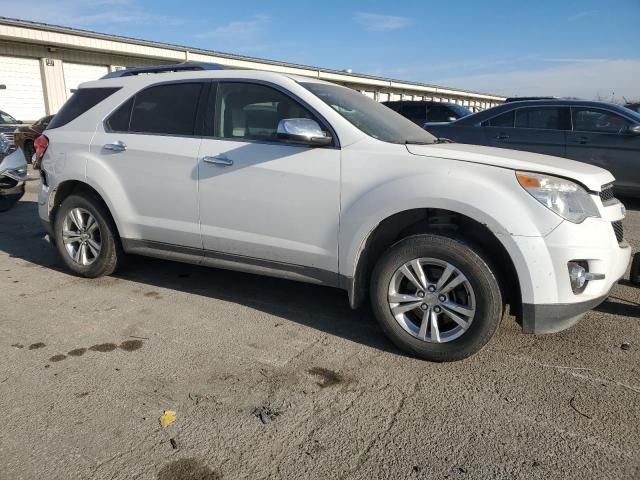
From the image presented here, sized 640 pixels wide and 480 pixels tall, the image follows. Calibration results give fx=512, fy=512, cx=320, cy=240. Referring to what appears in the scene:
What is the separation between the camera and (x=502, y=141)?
8.12m

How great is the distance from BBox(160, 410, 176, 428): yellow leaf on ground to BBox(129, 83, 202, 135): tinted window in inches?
87.2

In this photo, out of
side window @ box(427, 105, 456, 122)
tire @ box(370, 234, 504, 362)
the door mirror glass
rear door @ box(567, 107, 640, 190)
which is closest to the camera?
tire @ box(370, 234, 504, 362)

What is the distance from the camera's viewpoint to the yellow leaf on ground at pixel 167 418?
99.8 inches

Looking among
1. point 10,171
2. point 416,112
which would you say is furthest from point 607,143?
point 10,171

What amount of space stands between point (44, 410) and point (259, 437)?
1.16 metres

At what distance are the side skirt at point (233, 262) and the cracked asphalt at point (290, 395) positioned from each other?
1.18ft

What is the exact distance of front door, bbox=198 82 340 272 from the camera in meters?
Answer: 3.45

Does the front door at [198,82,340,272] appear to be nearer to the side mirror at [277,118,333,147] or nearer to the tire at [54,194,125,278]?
the side mirror at [277,118,333,147]

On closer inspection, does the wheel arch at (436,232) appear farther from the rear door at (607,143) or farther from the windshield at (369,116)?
the rear door at (607,143)

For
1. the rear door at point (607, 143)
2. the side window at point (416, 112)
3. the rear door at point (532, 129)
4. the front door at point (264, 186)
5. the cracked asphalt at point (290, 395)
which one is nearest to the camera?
the cracked asphalt at point (290, 395)

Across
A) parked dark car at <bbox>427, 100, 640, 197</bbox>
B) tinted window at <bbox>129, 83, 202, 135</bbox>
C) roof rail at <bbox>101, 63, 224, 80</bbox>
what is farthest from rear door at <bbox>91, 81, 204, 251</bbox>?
parked dark car at <bbox>427, 100, 640, 197</bbox>

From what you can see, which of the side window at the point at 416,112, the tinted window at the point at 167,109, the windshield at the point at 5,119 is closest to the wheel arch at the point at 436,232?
the tinted window at the point at 167,109

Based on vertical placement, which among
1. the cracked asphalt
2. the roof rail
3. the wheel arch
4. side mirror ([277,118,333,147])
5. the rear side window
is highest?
the roof rail

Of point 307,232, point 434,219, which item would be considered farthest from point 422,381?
point 307,232
